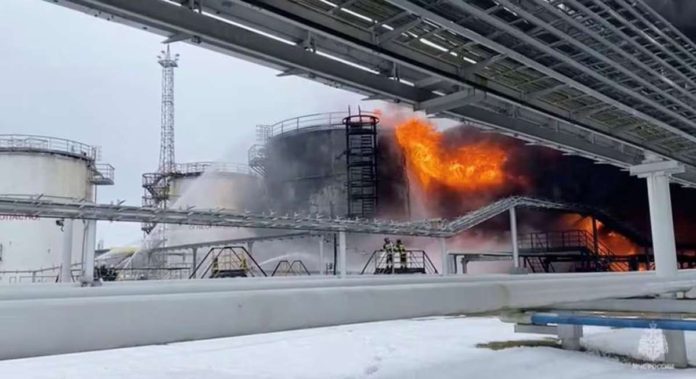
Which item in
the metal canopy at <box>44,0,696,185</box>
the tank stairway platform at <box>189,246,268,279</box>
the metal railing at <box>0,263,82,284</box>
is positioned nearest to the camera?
the metal canopy at <box>44,0,696,185</box>

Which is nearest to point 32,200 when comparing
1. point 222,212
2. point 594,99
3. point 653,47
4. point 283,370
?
point 222,212

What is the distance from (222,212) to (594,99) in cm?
784

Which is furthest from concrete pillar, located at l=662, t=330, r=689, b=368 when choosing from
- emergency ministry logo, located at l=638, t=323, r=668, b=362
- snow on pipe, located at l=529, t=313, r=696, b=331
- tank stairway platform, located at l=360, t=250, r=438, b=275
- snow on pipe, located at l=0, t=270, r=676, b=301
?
tank stairway platform, located at l=360, t=250, r=438, b=275

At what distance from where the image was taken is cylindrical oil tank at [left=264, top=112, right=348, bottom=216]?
882 inches

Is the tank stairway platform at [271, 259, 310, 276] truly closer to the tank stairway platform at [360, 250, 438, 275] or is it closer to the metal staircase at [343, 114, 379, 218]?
the tank stairway platform at [360, 250, 438, 275]

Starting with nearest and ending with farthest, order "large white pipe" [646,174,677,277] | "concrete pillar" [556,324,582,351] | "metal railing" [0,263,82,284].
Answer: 1. "concrete pillar" [556,324,582,351]
2. "large white pipe" [646,174,677,277]
3. "metal railing" [0,263,82,284]

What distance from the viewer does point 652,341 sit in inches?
261

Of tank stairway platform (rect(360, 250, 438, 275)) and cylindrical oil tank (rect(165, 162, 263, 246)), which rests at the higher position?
cylindrical oil tank (rect(165, 162, 263, 246))

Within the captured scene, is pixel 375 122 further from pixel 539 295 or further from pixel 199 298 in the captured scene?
pixel 199 298

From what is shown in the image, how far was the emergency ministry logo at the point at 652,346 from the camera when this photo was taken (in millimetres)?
5840

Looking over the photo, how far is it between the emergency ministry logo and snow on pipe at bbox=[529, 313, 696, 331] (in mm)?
563

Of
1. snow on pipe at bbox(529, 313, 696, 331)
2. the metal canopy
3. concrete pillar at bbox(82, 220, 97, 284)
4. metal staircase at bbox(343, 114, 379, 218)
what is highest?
metal staircase at bbox(343, 114, 379, 218)

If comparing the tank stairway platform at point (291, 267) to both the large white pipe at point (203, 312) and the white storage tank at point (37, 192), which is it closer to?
the white storage tank at point (37, 192)

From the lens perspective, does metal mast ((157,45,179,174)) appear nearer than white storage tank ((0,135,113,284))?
No
